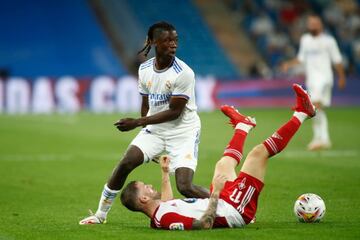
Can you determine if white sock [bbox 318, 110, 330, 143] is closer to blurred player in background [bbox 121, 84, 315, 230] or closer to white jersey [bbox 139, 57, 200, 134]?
white jersey [bbox 139, 57, 200, 134]

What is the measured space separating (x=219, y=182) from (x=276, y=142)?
978mm

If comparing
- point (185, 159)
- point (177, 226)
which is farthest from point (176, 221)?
point (185, 159)

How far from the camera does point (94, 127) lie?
27516mm

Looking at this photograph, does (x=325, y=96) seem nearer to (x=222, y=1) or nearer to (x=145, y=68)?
(x=145, y=68)

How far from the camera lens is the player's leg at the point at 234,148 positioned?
10.5 metres

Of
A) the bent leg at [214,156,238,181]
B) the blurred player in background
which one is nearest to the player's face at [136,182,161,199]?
the blurred player in background

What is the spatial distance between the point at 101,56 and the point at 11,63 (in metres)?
3.98

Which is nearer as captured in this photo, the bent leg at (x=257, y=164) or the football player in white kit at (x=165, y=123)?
the bent leg at (x=257, y=164)

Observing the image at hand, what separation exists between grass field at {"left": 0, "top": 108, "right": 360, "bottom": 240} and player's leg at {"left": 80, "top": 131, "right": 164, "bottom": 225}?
0.22m

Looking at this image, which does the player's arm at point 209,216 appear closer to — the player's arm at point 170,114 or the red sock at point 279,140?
the red sock at point 279,140

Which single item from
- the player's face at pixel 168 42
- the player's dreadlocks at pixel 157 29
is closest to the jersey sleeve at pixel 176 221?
the player's face at pixel 168 42

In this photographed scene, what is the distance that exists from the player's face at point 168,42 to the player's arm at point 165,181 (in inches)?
50.3

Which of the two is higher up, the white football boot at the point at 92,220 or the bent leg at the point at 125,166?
the bent leg at the point at 125,166

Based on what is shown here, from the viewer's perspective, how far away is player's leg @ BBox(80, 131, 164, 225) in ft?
35.1
